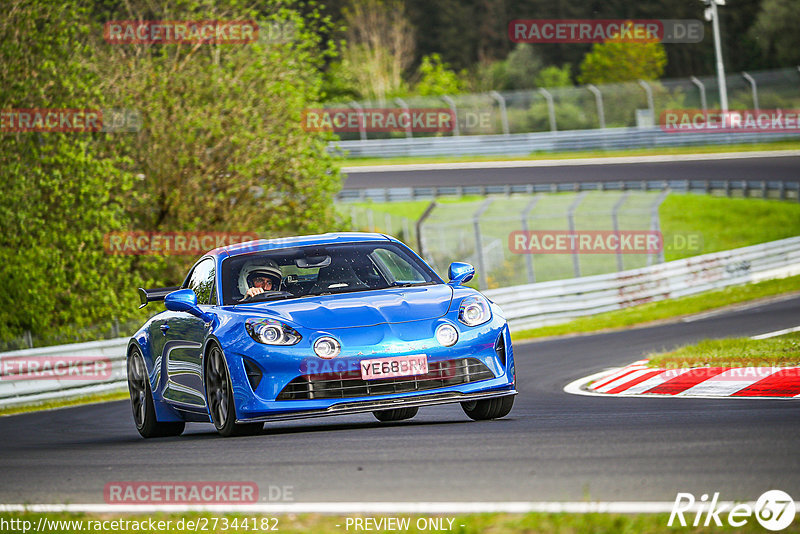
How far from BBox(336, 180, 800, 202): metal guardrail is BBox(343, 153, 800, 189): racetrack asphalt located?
1610 mm

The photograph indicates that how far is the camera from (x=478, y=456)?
6.61m

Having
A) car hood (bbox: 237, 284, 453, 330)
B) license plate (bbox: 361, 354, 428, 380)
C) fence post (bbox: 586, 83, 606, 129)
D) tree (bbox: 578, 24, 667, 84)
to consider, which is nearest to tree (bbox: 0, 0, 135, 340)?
car hood (bbox: 237, 284, 453, 330)

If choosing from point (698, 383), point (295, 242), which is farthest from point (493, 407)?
point (698, 383)

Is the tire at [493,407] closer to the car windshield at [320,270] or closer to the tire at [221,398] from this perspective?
the car windshield at [320,270]

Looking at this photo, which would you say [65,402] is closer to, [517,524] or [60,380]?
[60,380]

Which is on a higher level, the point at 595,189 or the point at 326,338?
the point at 326,338

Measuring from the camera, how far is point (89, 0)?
23.0m

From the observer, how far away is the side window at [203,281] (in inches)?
373

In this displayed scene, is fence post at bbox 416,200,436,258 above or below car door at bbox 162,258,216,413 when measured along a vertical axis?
below

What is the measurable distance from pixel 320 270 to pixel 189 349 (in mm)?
1146

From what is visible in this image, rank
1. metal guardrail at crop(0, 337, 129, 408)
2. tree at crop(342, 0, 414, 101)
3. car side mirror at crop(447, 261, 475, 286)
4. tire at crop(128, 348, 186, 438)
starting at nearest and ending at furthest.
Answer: car side mirror at crop(447, 261, 475, 286), tire at crop(128, 348, 186, 438), metal guardrail at crop(0, 337, 129, 408), tree at crop(342, 0, 414, 101)

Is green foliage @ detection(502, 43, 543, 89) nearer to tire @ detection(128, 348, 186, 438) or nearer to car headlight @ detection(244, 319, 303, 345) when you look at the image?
tire @ detection(128, 348, 186, 438)

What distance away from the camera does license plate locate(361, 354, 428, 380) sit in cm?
801

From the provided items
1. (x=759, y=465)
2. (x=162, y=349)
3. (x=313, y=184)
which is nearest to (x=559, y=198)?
(x=313, y=184)
